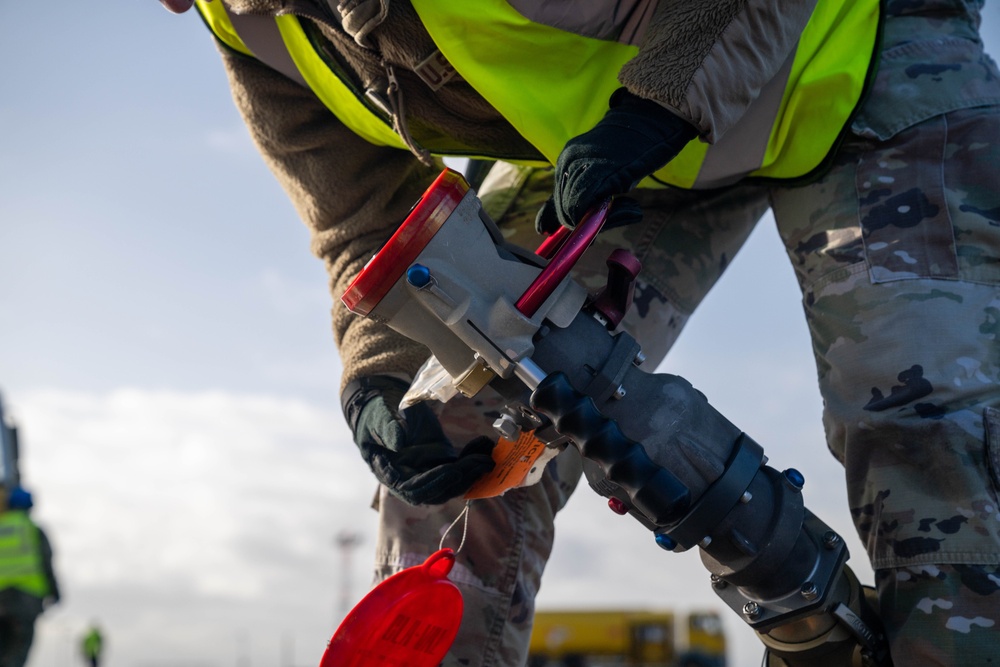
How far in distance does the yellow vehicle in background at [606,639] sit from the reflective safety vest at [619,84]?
17.8m

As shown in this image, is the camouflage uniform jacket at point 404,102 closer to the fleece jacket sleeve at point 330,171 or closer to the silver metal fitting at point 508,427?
the fleece jacket sleeve at point 330,171

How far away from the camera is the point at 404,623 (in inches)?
65.9

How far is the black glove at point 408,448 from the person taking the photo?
67.8 inches

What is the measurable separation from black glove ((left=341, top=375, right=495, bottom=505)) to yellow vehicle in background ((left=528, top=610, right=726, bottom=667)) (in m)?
17.5

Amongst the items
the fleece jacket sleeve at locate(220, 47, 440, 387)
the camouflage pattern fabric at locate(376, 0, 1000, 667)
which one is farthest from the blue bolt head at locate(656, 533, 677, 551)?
the fleece jacket sleeve at locate(220, 47, 440, 387)

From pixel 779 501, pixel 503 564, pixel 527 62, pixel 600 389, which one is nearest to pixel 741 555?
pixel 779 501

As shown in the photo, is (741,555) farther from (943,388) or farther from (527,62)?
(527,62)

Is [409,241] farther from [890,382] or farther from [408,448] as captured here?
[890,382]

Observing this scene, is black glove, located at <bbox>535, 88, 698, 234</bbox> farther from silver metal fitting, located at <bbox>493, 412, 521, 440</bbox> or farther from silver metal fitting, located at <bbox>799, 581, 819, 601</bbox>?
silver metal fitting, located at <bbox>799, 581, 819, 601</bbox>

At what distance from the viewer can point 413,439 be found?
1.85m

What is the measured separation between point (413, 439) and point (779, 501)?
62 cm

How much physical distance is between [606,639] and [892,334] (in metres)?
18.5

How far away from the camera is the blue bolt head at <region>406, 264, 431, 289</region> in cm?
Answer: 145

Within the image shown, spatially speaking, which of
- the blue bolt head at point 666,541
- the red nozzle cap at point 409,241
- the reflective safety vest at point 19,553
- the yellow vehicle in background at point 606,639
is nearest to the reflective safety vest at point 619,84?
the red nozzle cap at point 409,241
